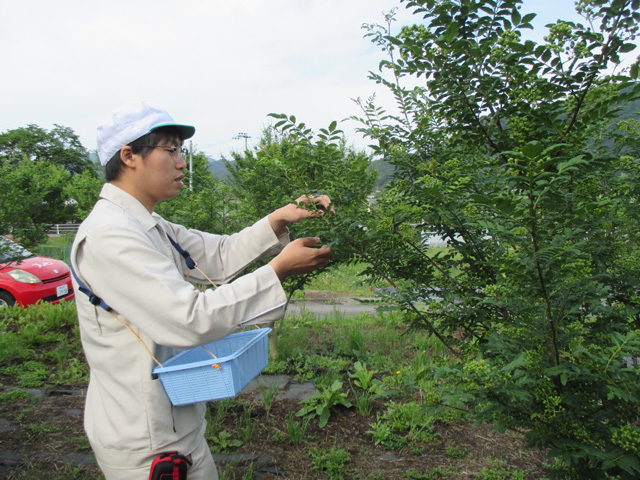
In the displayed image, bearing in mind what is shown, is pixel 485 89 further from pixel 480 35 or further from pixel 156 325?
pixel 156 325

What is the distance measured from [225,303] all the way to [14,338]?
460cm

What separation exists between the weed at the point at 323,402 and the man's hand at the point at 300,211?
176 centimetres

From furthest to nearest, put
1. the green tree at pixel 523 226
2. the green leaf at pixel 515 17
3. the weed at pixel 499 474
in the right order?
the weed at pixel 499 474
the green leaf at pixel 515 17
the green tree at pixel 523 226

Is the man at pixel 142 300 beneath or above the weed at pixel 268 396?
above

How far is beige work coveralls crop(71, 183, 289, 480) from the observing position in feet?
4.50

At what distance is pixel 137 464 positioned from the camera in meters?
1.54

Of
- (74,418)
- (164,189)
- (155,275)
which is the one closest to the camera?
(155,275)

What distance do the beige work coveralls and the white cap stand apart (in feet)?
0.53

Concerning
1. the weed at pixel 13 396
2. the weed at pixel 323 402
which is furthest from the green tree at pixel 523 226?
the weed at pixel 13 396

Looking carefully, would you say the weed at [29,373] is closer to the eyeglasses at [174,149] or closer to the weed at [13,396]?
the weed at [13,396]

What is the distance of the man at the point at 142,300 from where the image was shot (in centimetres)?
138

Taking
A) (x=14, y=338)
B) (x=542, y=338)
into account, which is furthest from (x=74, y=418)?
(x=542, y=338)

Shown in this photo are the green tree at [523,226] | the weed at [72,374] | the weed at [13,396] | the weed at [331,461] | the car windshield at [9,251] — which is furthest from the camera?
the car windshield at [9,251]

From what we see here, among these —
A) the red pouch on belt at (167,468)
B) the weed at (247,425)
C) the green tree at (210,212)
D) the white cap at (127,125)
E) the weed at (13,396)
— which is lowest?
the weed at (247,425)
